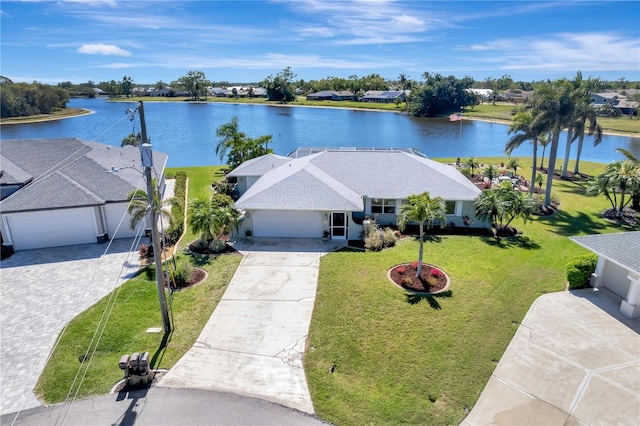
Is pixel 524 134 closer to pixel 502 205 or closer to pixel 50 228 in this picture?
pixel 502 205

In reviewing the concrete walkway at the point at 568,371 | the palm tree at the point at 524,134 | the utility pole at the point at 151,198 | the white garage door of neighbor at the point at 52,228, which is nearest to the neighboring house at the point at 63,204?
the white garage door of neighbor at the point at 52,228

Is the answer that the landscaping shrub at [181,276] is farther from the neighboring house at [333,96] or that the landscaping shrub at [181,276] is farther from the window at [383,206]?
the neighboring house at [333,96]

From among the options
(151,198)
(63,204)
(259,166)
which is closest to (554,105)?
(259,166)

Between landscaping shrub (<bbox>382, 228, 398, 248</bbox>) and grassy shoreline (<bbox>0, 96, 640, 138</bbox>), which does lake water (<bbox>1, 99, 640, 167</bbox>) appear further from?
landscaping shrub (<bbox>382, 228, 398, 248</bbox>)

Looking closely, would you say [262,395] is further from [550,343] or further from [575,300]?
[575,300]

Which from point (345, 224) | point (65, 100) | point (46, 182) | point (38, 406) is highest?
point (65, 100)

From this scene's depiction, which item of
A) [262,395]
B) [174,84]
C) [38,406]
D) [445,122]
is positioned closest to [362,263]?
[262,395]
